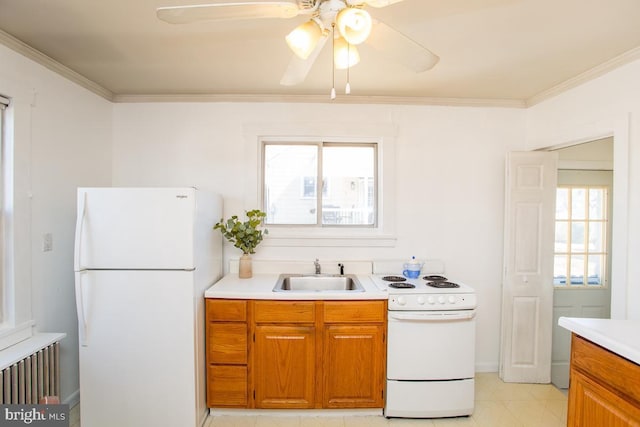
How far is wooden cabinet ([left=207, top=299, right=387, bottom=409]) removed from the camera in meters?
2.25

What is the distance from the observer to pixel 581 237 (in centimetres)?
330

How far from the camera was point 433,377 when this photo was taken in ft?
7.38

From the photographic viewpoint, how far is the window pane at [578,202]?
3.28 meters

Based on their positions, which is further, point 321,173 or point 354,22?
point 321,173

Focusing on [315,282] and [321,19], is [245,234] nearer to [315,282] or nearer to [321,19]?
[315,282]

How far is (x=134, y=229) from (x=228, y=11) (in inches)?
57.4

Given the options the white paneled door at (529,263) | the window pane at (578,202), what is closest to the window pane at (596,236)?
the window pane at (578,202)

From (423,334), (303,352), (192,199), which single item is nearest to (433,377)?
(423,334)

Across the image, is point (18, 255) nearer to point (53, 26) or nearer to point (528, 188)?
point (53, 26)

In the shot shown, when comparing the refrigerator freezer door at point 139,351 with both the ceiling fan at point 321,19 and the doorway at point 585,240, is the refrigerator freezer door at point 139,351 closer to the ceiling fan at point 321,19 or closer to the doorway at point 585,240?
the ceiling fan at point 321,19

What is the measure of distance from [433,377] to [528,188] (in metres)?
1.72

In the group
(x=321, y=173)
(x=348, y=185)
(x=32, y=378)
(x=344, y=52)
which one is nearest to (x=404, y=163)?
(x=348, y=185)

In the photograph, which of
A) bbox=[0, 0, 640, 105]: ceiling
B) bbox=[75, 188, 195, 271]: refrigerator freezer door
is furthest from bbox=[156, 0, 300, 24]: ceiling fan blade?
bbox=[75, 188, 195, 271]: refrigerator freezer door

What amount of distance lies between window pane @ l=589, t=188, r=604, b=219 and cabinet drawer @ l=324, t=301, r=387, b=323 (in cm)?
262
